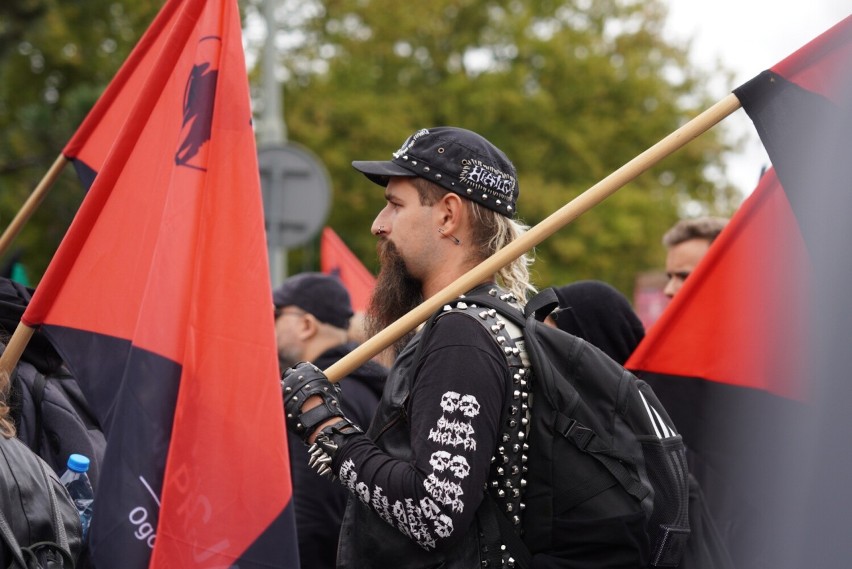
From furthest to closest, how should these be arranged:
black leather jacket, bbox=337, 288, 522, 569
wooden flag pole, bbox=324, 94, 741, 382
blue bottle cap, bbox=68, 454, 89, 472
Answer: blue bottle cap, bbox=68, 454, 89, 472 < wooden flag pole, bbox=324, 94, 741, 382 < black leather jacket, bbox=337, 288, 522, 569

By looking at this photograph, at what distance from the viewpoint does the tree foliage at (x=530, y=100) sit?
2270 centimetres

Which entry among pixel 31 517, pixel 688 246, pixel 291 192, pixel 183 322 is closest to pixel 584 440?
pixel 183 322

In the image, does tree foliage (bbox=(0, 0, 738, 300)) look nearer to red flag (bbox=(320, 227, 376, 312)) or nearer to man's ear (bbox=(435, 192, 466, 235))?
red flag (bbox=(320, 227, 376, 312))

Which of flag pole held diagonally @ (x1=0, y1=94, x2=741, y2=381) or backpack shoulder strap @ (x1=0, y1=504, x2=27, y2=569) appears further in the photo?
flag pole held diagonally @ (x1=0, y1=94, x2=741, y2=381)

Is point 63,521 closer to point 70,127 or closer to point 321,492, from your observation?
point 321,492

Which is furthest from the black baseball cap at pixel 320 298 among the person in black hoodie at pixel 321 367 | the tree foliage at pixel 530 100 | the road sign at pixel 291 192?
the tree foliage at pixel 530 100

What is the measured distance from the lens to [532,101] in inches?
963

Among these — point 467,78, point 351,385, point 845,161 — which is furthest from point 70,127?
point 467,78

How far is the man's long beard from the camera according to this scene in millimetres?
3514

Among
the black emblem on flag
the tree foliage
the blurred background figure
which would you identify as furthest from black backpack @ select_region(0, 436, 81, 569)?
the tree foliage

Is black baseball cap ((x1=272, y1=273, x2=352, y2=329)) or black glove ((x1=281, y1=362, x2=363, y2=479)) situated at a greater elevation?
black glove ((x1=281, y1=362, x2=363, y2=479))

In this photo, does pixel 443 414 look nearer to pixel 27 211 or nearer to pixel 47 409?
pixel 47 409

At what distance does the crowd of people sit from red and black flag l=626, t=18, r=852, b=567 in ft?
1.79

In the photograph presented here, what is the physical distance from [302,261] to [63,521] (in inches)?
810
